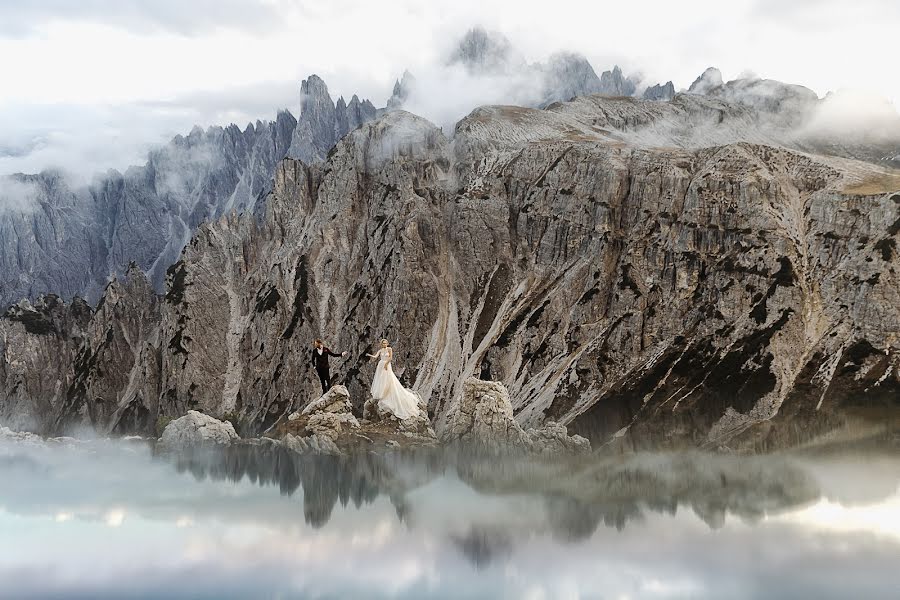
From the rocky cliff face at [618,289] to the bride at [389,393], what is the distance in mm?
48330

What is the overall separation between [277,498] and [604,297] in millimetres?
132209

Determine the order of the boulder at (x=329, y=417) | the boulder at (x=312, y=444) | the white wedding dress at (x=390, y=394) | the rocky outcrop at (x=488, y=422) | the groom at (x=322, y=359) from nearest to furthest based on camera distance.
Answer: the boulder at (x=312, y=444) → the boulder at (x=329, y=417) → the white wedding dress at (x=390, y=394) → the groom at (x=322, y=359) → the rocky outcrop at (x=488, y=422)

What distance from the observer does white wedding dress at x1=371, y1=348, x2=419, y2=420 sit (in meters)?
49.3

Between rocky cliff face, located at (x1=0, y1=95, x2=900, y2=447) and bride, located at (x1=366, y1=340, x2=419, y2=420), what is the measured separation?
48.3m

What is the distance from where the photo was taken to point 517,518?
25969 mm

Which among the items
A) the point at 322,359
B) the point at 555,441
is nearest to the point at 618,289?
the point at 555,441

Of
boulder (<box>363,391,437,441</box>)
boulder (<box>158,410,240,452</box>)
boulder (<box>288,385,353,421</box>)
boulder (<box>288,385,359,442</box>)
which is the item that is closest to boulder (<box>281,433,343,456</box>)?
boulder (<box>288,385,359,442</box>)

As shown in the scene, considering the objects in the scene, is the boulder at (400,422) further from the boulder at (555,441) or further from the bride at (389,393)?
the boulder at (555,441)

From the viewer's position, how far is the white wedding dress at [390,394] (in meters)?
49.3

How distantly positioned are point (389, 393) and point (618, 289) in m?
108

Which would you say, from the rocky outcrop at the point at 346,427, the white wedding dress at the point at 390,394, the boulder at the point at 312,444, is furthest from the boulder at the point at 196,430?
the white wedding dress at the point at 390,394

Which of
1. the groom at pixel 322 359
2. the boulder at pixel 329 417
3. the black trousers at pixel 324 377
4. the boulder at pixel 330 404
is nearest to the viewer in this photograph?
the boulder at pixel 329 417

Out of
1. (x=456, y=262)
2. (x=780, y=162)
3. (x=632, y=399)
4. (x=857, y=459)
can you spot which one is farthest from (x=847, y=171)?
(x=857, y=459)

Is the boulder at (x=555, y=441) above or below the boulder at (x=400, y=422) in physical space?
below
